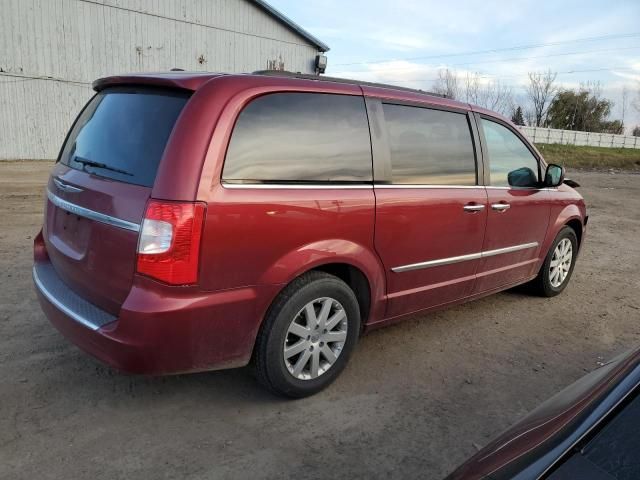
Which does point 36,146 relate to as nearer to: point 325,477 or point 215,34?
point 215,34

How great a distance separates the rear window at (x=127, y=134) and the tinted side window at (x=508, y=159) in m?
2.60

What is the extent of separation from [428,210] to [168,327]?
193 centimetres

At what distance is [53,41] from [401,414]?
1706 cm

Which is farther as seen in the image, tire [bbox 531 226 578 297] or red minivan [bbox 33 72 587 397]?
tire [bbox 531 226 578 297]

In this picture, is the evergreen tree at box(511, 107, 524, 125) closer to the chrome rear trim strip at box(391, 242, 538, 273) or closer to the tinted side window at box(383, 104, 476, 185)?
the chrome rear trim strip at box(391, 242, 538, 273)

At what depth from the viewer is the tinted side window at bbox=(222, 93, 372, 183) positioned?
2.78 m

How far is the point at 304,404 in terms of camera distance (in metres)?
3.15

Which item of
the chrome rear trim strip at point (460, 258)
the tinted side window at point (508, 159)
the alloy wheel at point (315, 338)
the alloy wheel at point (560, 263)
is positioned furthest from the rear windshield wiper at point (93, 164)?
the alloy wheel at point (560, 263)

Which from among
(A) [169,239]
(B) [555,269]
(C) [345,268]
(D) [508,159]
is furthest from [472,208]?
(A) [169,239]

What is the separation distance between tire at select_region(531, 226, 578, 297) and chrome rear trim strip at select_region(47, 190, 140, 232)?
3.99 meters

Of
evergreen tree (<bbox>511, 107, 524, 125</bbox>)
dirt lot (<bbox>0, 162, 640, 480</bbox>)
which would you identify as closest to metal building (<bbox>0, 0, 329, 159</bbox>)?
dirt lot (<bbox>0, 162, 640, 480</bbox>)

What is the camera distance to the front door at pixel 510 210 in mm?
4223

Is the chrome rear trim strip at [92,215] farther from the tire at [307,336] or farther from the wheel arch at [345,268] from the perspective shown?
the tire at [307,336]

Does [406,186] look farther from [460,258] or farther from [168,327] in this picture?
[168,327]
